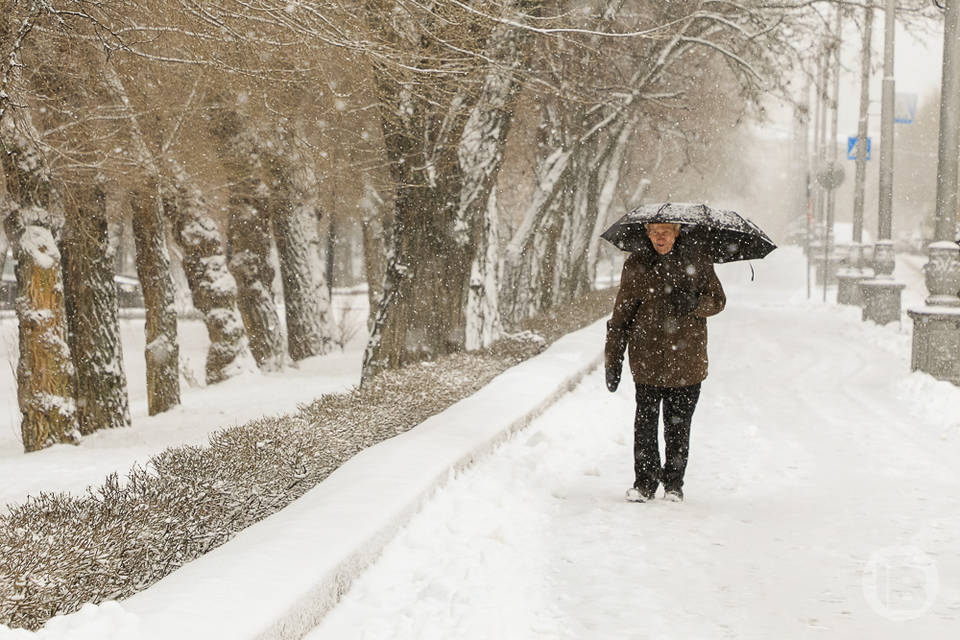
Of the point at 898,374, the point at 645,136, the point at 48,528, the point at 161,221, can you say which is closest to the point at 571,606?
the point at 48,528

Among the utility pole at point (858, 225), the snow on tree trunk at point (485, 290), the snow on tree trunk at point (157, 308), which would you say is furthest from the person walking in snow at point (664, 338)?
the utility pole at point (858, 225)

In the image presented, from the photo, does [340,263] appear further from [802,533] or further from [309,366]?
[802,533]

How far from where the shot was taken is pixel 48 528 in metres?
4.86

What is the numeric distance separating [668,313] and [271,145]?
40.7ft

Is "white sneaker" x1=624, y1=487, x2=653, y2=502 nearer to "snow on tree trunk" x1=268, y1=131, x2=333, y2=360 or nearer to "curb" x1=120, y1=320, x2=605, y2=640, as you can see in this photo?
"curb" x1=120, y1=320, x2=605, y2=640

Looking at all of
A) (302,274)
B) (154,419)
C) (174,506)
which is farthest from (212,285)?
(174,506)

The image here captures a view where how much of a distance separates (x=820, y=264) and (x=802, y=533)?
3784 centimetres

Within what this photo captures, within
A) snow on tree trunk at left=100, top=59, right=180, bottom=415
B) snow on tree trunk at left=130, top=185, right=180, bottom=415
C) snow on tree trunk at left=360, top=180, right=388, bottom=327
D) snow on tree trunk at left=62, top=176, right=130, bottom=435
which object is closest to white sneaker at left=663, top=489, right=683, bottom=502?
snow on tree trunk at left=62, top=176, right=130, bottom=435

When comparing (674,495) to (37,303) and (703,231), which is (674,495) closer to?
(703,231)

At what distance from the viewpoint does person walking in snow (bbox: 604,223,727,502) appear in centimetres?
655

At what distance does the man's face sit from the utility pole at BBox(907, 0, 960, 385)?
276 inches

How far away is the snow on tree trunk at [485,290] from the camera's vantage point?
15086mm

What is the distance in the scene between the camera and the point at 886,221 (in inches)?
716

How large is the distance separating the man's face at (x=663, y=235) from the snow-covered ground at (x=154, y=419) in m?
3.60
